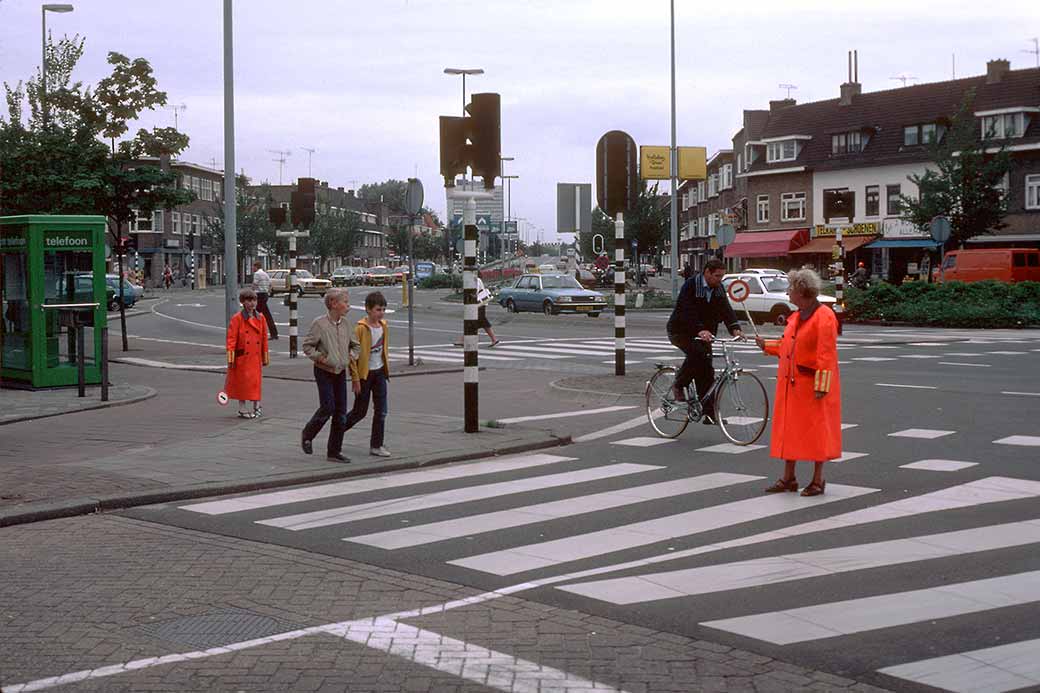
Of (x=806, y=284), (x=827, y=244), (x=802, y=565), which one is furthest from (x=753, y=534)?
(x=827, y=244)

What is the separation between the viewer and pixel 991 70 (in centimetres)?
5969

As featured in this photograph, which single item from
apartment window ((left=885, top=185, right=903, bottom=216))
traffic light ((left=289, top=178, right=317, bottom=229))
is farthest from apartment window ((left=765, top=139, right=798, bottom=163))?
traffic light ((left=289, top=178, right=317, bottom=229))

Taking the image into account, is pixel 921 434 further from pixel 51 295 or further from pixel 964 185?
pixel 964 185

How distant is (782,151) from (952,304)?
3684 centimetres

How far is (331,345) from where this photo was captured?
10.7 meters

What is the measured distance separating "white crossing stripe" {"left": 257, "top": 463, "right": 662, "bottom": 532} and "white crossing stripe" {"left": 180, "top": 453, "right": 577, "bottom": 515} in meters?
0.51

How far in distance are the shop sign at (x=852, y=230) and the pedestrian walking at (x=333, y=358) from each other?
181 ft

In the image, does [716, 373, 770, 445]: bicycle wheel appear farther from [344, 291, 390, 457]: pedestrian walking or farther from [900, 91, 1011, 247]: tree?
[900, 91, 1011, 247]: tree

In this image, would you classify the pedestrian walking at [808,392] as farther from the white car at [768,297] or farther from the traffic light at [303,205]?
the white car at [768,297]

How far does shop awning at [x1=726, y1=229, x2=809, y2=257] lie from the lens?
6669 cm

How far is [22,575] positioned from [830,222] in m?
62.0

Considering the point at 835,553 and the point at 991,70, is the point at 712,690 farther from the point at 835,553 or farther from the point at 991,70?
the point at 991,70

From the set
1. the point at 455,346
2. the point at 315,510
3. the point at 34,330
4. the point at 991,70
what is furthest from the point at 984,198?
the point at 315,510

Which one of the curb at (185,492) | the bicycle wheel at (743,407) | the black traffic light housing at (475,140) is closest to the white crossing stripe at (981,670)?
the curb at (185,492)
